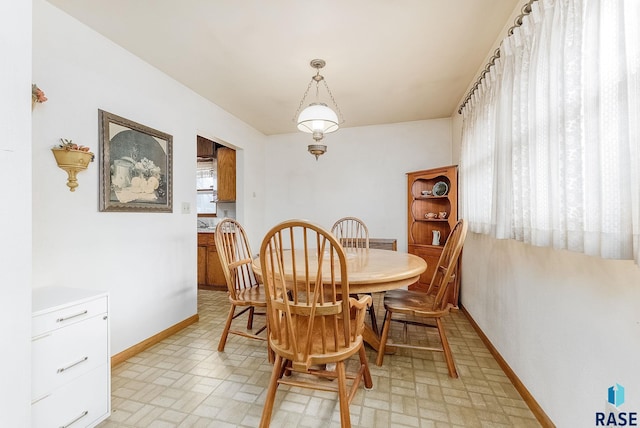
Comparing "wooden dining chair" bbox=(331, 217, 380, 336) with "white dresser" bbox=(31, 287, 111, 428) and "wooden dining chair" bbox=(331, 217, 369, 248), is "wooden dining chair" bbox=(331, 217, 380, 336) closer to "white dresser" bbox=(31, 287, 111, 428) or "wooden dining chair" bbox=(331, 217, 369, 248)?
"wooden dining chair" bbox=(331, 217, 369, 248)

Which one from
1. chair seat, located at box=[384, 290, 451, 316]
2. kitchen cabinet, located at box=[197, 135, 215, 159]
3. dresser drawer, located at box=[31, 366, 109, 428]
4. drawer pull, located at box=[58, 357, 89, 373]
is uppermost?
kitchen cabinet, located at box=[197, 135, 215, 159]

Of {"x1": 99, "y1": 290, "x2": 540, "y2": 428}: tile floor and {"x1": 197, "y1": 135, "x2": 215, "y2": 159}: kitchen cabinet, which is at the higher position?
{"x1": 197, "y1": 135, "x2": 215, "y2": 159}: kitchen cabinet

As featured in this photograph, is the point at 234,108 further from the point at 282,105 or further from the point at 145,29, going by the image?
the point at 145,29

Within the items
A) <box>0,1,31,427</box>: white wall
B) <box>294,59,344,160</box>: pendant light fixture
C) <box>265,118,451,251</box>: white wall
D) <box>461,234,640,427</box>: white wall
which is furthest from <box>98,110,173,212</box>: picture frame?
<box>461,234,640,427</box>: white wall

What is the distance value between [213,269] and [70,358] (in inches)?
105

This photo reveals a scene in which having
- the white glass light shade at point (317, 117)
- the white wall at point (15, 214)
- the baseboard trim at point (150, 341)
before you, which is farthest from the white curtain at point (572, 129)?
the baseboard trim at point (150, 341)

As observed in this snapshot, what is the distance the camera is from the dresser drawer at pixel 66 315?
1236 millimetres

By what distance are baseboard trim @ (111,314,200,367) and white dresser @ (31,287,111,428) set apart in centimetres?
66

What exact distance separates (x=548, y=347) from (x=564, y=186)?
870 millimetres

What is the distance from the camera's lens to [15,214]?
3.62 ft

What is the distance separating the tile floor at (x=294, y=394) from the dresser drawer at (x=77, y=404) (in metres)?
0.11

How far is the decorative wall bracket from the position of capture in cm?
172

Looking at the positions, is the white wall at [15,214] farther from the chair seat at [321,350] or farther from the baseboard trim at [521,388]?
the baseboard trim at [521,388]

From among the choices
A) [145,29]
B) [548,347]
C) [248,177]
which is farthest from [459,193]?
[145,29]
